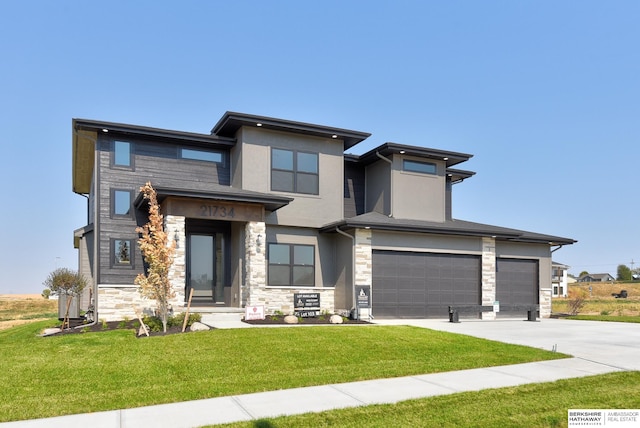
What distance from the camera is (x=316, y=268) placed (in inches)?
829

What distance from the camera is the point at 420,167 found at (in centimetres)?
2294

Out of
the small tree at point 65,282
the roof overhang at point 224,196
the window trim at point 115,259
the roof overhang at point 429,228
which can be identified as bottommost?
the small tree at point 65,282

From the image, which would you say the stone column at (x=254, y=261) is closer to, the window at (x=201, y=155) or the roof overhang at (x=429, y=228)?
the roof overhang at (x=429, y=228)

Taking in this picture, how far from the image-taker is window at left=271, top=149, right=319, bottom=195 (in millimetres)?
20547

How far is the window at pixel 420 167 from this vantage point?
889 inches

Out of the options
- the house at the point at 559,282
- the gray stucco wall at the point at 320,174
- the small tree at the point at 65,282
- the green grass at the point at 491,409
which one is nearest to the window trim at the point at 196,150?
the gray stucco wall at the point at 320,174

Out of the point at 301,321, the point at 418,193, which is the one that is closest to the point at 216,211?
the point at 301,321

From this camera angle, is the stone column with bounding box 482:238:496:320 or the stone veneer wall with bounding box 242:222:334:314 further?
the stone column with bounding box 482:238:496:320

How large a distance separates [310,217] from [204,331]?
798 centimetres

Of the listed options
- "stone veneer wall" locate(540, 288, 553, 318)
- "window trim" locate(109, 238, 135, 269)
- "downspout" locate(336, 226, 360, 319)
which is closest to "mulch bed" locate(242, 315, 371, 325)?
"downspout" locate(336, 226, 360, 319)

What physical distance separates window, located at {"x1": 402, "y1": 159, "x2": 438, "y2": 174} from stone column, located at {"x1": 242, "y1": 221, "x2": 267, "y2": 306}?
23.6 ft

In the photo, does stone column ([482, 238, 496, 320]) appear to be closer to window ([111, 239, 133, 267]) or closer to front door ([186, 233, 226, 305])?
front door ([186, 233, 226, 305])

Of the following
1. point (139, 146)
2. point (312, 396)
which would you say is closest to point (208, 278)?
point (139, 146)

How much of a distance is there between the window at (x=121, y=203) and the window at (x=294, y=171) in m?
5.35
